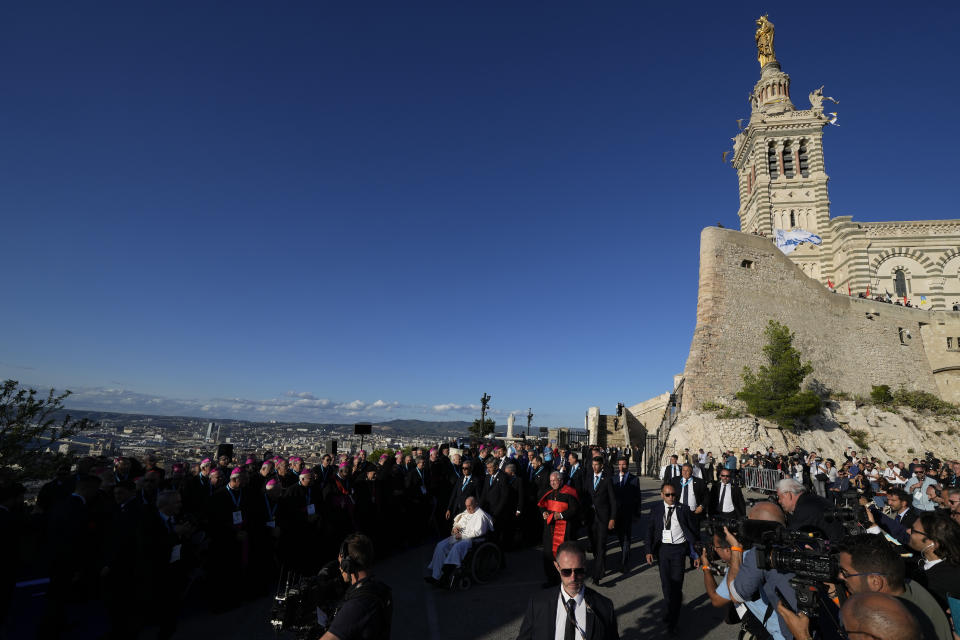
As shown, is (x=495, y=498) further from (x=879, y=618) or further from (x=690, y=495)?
(x=879, y=618)

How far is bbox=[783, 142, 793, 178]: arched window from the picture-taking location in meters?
39.4

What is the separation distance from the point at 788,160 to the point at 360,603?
48.5 m

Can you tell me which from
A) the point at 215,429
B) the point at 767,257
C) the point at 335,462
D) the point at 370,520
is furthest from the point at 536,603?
the point at 767,257

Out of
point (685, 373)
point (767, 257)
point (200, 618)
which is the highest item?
point (767, 257)

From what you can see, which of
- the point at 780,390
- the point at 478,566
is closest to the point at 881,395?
the point at 780,390

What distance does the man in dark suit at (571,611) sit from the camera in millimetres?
2727

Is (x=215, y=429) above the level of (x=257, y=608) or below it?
above

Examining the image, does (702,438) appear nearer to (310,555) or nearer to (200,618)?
(310,555)

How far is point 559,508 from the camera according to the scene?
6598 millimetres

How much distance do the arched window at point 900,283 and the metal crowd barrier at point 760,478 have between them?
29.0 meters

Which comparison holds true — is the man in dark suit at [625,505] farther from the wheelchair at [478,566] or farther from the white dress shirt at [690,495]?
the wheelchair at [478,566]

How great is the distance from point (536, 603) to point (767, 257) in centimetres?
3084

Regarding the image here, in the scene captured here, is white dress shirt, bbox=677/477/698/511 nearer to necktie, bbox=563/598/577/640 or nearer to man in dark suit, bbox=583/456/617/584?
man in dark suit, bbox=583/456/617/584

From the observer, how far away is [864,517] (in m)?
5.46
